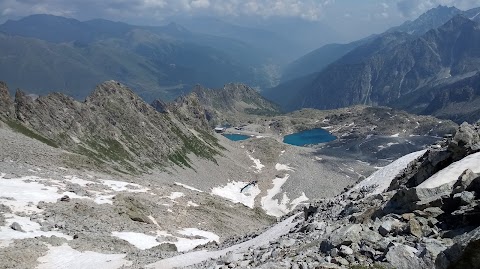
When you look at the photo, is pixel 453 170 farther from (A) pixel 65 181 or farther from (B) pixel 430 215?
(A) pixel 65 181

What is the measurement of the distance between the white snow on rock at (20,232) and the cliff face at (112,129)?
214 feet

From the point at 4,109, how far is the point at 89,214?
81975mm

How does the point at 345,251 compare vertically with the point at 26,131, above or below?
above

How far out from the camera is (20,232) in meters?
42.4

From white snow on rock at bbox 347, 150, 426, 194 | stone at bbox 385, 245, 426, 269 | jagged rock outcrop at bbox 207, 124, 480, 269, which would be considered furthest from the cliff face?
stone at bbox 385, 245, 426, 269

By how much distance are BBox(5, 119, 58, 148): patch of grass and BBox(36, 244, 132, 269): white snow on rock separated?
80815 mm

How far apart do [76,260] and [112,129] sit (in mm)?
120139

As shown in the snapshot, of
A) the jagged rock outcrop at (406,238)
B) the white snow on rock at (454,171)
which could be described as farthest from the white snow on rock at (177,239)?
the white snow on rock at (454,171)

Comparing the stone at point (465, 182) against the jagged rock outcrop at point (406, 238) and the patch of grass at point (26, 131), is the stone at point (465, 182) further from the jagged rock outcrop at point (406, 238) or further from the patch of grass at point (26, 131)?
the patch of grass at point (26, 131)

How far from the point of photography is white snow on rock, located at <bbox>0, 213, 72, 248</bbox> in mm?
40047

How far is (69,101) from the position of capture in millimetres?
151625

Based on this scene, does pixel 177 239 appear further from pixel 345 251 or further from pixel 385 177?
pixel 345 251

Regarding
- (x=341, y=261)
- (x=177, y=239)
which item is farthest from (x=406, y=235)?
(x=177, y=239)

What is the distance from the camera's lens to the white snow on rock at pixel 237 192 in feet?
449
